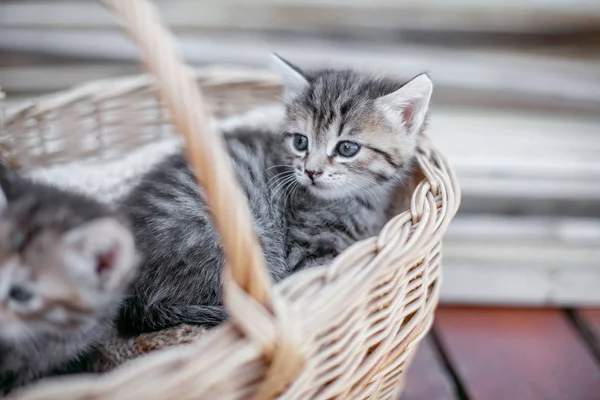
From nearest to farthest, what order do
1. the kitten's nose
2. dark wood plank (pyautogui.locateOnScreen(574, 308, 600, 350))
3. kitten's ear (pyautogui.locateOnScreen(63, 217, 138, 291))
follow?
1. kitten's ear (pyautogui.locateOnScreen(63, 217, 138, 291))
2. the kitten's nose
3. dark wood plank (pyautogui.locateOnScreen(574, 308, 600, 350))

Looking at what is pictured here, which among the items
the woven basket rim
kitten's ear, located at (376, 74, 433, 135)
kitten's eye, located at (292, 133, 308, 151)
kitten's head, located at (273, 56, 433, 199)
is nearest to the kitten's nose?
kitten's head, located at (273, 56, 433, 199)

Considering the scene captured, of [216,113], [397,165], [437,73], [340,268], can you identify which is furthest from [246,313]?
[437,73]

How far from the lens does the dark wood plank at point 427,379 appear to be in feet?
5.18

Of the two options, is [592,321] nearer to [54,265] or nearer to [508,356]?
[508,356]

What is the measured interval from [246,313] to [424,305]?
1.67 ft

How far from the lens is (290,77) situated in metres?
1.48

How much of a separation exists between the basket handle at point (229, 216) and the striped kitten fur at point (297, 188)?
0.47m

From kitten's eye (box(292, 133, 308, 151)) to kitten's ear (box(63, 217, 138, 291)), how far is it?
62 centimetres

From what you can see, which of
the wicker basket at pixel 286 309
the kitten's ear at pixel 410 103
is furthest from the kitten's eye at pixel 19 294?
the kitten's ear at pixel 410 103

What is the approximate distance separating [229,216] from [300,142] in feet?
2.51

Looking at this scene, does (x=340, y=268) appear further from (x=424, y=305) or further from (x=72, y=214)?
(x=72, y=214)

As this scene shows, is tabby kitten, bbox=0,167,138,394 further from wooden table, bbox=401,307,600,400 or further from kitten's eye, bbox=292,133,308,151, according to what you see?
wooden table, bbox=401,307,600,400

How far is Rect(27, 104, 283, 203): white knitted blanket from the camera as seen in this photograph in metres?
1.56

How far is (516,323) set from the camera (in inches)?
73.9
